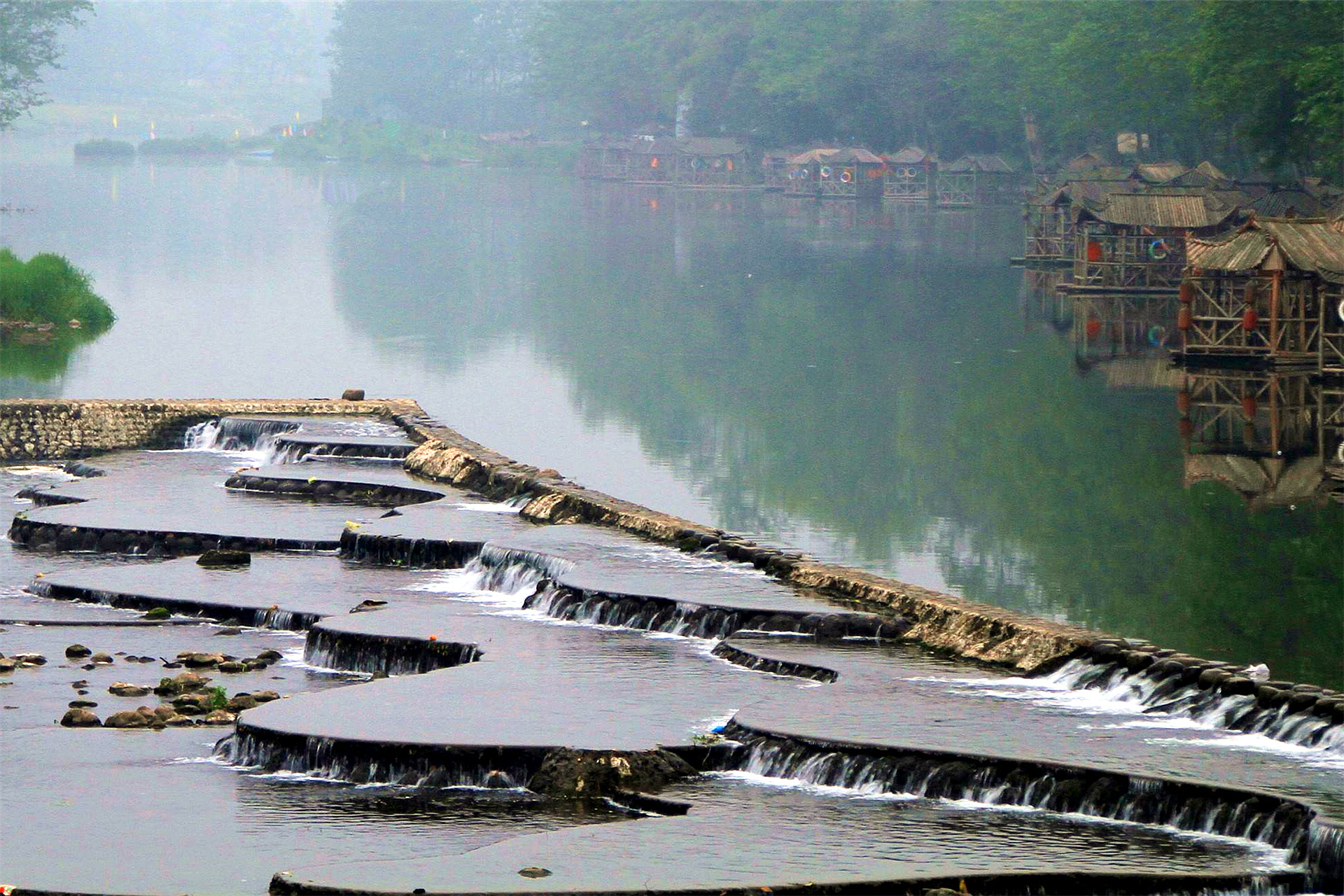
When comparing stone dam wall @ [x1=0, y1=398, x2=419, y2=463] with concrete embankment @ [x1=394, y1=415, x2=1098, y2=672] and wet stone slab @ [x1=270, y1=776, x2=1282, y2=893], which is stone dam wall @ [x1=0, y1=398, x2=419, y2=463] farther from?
wet stone slab @ [x1=270, y1=776, x2=1282, y2=893]

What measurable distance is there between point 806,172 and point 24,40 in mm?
45672

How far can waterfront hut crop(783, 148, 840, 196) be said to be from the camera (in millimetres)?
128125

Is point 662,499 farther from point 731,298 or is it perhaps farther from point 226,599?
point 731,298

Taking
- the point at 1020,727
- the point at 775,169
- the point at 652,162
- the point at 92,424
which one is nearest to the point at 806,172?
the point at 775,169

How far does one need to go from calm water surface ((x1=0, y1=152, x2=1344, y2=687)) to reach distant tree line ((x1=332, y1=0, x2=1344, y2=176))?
8.56 meters

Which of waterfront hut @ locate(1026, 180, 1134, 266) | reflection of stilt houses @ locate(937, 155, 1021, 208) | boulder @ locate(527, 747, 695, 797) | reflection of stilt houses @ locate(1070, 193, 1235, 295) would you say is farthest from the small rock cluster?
reflection of stilt houses @ locate(937, 155, 1021, 208)

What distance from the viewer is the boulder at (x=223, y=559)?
27.6m

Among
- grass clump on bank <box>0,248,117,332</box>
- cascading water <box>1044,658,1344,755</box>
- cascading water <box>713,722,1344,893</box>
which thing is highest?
grass clump on bank <box>0,248,117,332</box>

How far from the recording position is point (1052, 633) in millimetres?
21406

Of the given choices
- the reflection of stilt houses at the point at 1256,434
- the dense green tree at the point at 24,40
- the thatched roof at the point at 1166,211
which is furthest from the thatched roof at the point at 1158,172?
the dense green tree at the point at 24,40

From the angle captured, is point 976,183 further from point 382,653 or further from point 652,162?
point 382,653

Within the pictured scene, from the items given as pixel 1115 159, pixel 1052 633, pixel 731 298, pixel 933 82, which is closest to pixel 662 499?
pixel 1052 633

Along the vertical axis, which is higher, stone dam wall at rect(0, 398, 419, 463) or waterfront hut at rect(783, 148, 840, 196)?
waterfront hut at rect(783, 148, 840, 196)

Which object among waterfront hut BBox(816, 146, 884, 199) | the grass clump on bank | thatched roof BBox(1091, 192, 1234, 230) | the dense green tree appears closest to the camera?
the grass clump on bank
